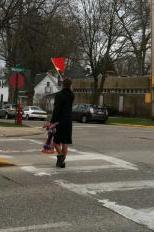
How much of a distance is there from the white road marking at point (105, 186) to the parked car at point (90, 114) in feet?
96.1

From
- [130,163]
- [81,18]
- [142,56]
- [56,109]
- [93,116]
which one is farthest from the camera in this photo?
[142,56]

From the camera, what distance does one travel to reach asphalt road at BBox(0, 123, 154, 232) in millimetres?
7402

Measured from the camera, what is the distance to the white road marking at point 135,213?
24.7 ft

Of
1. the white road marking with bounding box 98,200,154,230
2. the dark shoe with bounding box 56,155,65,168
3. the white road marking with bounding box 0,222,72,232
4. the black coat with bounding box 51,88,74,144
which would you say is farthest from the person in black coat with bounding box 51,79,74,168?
the white road marking with bounding box 0,222,72,232

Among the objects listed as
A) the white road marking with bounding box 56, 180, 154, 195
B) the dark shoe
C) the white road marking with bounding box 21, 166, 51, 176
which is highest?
the dark shoe

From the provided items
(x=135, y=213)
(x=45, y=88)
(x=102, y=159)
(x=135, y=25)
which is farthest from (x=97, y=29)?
(x=135, y=213)

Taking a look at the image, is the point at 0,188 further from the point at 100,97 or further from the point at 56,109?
the point at 100,97

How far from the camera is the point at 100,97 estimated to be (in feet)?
176

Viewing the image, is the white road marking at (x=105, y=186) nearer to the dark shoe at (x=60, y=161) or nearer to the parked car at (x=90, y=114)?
the dark shoe at (x=60, y=161)

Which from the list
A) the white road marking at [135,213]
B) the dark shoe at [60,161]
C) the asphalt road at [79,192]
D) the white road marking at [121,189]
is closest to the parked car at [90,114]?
the asphalt road at [79,192]

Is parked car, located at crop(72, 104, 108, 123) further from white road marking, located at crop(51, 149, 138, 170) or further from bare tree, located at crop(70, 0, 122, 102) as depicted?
white road marking, located at crop(51, 149, 138, 170)

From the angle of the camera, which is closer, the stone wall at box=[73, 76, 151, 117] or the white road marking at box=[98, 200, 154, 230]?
the white road marking at box=[98, 200, 154, 230]

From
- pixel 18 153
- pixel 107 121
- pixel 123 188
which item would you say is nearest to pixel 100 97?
pixel 107 121

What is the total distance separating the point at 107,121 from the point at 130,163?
27680 mm
